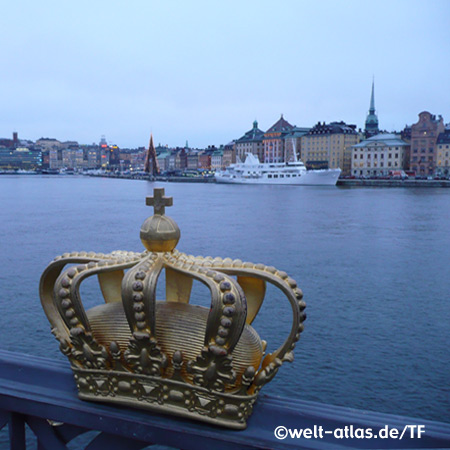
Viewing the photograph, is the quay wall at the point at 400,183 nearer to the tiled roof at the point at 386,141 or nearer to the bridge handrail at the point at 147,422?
the tiled roof at the point at 386,141

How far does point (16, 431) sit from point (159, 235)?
0.85m

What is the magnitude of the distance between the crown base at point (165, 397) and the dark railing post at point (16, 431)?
23cm

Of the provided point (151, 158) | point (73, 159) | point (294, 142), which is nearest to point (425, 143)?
point (294, 142)

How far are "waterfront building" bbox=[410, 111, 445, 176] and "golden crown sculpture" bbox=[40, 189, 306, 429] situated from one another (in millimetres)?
81135

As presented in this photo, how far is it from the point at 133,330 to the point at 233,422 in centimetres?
45

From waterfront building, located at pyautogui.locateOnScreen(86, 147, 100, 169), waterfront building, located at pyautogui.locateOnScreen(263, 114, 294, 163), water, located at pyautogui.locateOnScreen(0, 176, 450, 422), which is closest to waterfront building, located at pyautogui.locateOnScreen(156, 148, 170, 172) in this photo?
waterfront building, located at pyautogui.locateOnScreen(86, 147, 100, 169)

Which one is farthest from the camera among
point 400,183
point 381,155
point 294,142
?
point 294,142

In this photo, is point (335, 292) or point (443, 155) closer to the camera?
point (335, 292)

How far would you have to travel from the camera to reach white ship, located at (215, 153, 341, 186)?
2702 inches

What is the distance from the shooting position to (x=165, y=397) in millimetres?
1735

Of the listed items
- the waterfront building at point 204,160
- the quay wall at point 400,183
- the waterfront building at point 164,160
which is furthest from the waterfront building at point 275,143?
the waterfront building at point 164,160

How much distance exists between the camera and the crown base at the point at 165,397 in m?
1.67

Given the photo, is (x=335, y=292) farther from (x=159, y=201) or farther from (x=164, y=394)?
(x=164, y=394)

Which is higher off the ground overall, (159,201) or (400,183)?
(159,201)
